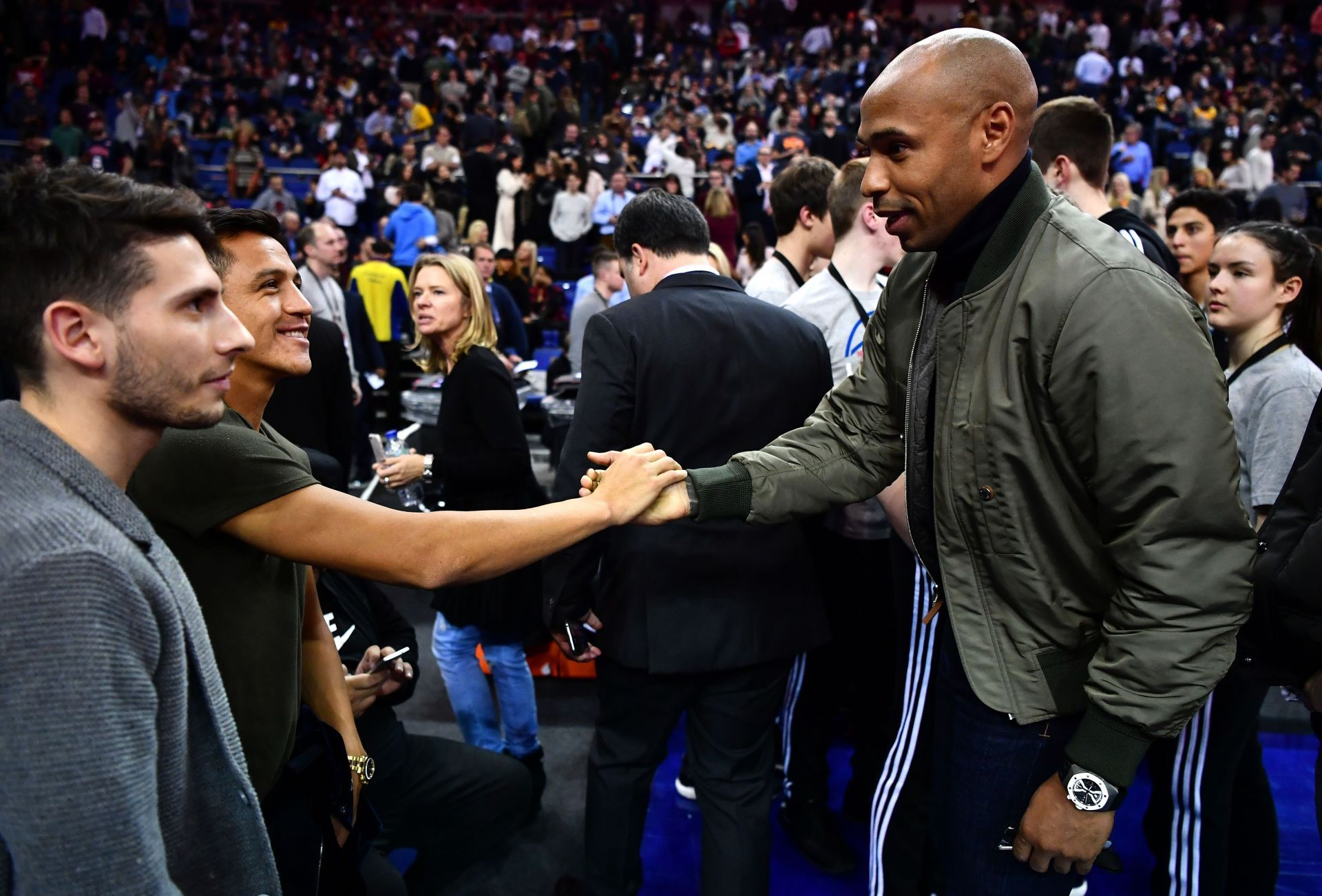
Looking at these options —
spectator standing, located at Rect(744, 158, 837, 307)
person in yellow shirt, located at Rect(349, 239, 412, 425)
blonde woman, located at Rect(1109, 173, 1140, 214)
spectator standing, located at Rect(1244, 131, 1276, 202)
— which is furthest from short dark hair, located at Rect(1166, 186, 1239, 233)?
spectator standing, located at Rect(1244, 131, 1276, 202)

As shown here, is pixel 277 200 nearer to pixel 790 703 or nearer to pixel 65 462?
pixel 790 703

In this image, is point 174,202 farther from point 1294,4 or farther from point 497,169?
point 1294,4

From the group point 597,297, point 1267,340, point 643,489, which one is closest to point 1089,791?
point 643,489

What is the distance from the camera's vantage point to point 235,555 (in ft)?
5.48

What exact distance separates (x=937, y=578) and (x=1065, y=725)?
1.13 feet

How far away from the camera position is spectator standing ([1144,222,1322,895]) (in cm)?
237

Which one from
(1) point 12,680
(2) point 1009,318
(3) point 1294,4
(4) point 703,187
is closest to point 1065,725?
(2) point 1009,318

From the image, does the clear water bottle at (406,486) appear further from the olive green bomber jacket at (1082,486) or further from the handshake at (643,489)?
the olive green bomber jacket at (1082,486)

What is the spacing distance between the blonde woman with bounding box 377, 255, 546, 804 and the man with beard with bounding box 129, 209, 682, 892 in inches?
45.5

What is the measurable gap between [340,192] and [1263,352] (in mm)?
12127

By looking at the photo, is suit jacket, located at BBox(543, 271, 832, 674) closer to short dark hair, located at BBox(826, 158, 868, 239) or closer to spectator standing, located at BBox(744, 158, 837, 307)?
short dark hair, located at BBox(826, 158, 868, 239)

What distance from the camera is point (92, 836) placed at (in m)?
1.08

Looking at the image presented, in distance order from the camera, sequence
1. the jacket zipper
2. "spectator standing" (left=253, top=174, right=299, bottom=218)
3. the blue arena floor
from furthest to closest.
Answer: "spectator standing" (left=253, top=174, right=299, bottom=218) < the blue arena floor < the jacket zipper

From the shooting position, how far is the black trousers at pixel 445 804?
8.21ft
